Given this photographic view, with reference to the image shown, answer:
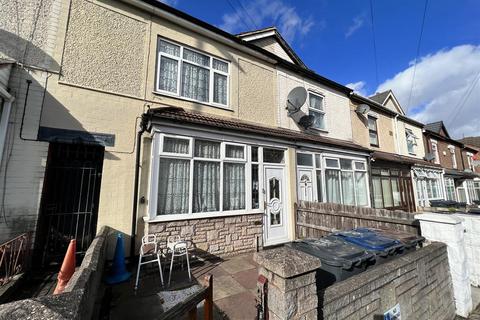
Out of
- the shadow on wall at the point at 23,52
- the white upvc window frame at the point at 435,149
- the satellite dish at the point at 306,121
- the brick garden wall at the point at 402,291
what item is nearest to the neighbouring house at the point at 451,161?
the white upvc window frame at the point at 435,149

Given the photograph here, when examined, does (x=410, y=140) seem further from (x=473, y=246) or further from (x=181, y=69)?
(x=181, y=69)

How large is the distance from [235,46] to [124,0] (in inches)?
146

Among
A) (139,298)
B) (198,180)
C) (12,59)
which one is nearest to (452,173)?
(198,180)

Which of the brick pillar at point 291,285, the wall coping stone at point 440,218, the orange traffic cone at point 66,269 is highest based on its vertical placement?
the wall coping stone at point 440,218

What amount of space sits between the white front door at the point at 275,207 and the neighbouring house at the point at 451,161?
16.9 m

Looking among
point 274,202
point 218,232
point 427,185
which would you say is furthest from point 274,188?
point 427,185

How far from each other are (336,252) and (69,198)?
5684 mm

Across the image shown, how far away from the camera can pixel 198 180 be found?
19.1 ft

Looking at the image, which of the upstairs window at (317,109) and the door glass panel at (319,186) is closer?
the door glass panel at (319,186)

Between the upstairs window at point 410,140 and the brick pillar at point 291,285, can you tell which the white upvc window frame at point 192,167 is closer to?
the brick pillar at point 291,285

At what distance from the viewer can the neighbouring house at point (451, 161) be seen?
1842 centimetres

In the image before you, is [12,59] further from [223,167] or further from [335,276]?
[335,276]

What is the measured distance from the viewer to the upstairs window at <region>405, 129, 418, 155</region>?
634 inches

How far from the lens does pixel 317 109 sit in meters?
10.6
